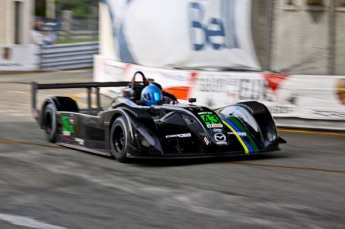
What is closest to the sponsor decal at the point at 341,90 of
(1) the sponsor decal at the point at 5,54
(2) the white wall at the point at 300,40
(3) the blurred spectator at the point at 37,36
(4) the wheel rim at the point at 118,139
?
(2) the white wall at the point at 300,40

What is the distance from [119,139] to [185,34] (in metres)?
6.75

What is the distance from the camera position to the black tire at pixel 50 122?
35.6 feet

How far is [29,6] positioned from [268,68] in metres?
18.1

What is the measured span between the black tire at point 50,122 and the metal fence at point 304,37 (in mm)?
4503

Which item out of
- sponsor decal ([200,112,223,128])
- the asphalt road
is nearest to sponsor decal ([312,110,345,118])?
the asphalt road

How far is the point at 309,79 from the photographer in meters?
→ 12.9

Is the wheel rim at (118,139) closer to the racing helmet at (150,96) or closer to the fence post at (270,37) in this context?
the racing helmet at (150,96)

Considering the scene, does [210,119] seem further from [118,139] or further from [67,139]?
[67,139]

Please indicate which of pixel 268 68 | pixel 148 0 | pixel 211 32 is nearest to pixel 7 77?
pixel 148 0

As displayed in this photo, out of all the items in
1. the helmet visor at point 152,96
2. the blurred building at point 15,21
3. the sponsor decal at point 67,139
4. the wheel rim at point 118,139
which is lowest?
the sponsor decal at point 67,139

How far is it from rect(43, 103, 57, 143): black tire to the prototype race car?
0.65 metres

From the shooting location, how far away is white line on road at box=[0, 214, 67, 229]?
565 centimetres

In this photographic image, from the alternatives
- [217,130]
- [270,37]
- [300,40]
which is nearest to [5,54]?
[270,37]

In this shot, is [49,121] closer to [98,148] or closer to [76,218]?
[98,148]
